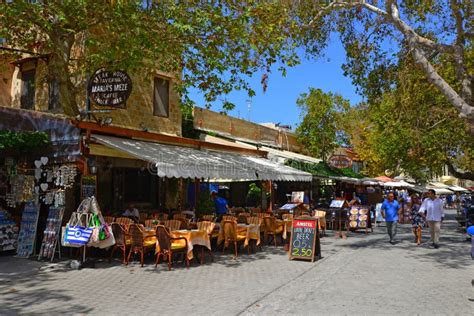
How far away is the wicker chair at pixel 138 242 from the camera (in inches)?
383

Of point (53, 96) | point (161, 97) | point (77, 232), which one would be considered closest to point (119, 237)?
point (77, 232)

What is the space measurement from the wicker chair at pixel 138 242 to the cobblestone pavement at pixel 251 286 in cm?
36

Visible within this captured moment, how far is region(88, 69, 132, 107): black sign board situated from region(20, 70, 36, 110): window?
17.9ft

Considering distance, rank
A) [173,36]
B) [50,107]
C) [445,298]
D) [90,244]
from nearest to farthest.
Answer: [445,298] → [90,244] → [173,36] → [50,107]

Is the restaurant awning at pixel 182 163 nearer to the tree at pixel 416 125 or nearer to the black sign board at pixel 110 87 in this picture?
the black sign board at pixel 110 87

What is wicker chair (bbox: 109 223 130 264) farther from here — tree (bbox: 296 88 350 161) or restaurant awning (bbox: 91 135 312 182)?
tree (bbox: 296 88 350 161)

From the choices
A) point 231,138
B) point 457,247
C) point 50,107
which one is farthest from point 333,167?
point 50,107

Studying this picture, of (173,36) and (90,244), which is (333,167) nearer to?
(173,36)

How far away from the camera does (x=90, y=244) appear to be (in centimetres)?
970

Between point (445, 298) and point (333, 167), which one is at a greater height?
point (333, 167)

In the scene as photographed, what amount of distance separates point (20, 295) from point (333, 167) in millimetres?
18583

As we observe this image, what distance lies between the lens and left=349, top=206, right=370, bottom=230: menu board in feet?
59.3

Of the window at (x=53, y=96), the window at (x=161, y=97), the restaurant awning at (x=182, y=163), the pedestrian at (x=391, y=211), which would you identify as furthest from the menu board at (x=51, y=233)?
the pedestrian at (x=391, y=211)

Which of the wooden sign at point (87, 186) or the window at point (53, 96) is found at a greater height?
the window at point (53, 96)
